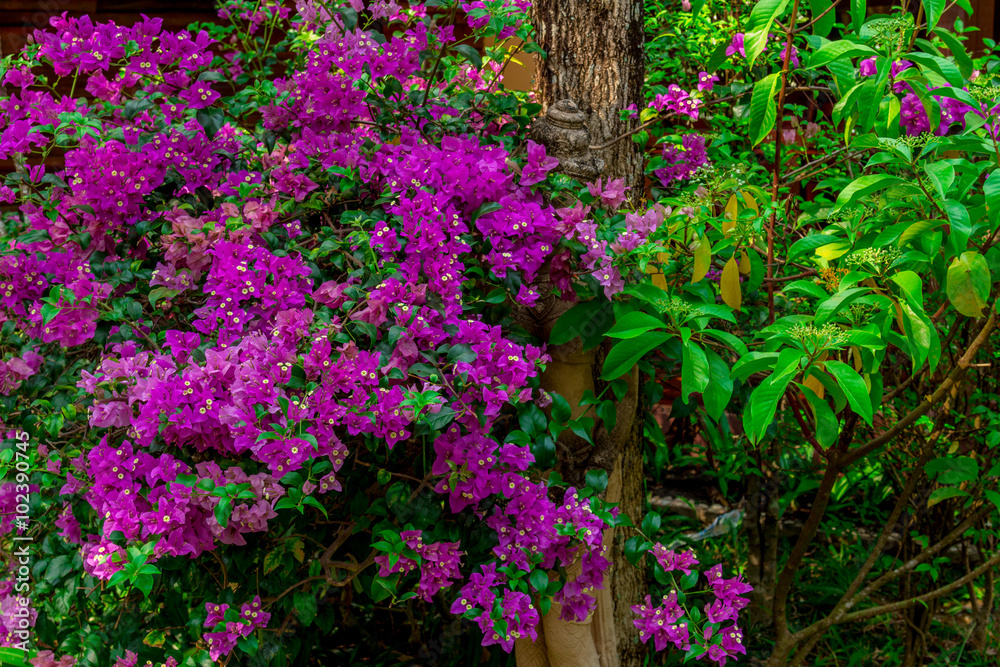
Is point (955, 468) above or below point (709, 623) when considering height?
above

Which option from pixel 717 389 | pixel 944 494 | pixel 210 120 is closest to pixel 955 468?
pixel 944 494

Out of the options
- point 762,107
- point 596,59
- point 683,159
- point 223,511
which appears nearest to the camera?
point 223,511

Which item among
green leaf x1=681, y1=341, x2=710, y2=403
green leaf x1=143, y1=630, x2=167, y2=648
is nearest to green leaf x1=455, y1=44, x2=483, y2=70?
green leaf x1=681, y1=341, x2=710, y2=403

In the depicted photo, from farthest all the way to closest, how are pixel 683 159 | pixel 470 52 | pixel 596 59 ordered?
pixel 683 159
pixel 596 59
pixel 470 52

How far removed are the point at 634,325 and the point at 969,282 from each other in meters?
0.59

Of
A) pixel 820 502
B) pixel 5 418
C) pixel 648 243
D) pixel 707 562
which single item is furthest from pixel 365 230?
pixel 707 562

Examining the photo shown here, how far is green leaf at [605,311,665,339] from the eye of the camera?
4.84ft

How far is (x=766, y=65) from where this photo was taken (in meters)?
2.32

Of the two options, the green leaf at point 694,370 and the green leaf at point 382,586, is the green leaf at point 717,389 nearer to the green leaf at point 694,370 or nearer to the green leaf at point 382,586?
the green leaf at point 694,370

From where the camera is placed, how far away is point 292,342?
1.40 m

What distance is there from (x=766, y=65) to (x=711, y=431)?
3.53 feet

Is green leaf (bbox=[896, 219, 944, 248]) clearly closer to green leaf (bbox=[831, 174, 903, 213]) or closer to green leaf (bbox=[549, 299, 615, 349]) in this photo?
green leaf (bbox=[831, 174, 903, 213])

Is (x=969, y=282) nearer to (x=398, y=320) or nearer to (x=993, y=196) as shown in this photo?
(x=993, y=196)

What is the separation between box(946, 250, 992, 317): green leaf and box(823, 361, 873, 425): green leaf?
296 millimetres
